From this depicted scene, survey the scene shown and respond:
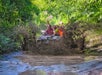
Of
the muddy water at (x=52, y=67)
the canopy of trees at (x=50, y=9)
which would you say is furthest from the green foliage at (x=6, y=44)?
the muddy water at (x=52, y=67)

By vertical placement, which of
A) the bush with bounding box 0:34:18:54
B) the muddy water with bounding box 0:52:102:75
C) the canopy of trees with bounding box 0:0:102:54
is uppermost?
the canopy of trees with bounding box 0:0:102:54

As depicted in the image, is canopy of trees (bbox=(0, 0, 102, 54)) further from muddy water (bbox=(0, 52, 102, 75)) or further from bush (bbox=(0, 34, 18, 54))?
muddy water (bbox=(0, 52, 102, 75))

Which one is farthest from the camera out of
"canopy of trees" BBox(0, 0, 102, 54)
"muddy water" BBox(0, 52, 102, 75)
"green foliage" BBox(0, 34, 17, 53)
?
"green foliage" BBox(0, 34, 17, 53)

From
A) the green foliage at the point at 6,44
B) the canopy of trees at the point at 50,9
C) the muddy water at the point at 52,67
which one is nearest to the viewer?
the muddy water at the point at 52,67

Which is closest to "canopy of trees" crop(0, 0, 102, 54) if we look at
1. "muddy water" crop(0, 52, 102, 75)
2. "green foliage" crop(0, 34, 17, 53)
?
"green foliage" crop(0, 34, 17, 53)

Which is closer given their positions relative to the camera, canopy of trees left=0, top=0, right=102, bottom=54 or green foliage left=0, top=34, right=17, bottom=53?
canopy of trees left=0, top=0, right=102, bottom=54

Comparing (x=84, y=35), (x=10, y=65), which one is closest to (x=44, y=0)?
(x=84, y=35)

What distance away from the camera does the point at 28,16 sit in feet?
83.0

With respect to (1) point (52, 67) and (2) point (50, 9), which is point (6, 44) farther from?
(2) point (50, 9)

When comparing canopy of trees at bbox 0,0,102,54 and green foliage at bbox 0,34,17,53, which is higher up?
canopy of trees at bbox 0,0,102,54

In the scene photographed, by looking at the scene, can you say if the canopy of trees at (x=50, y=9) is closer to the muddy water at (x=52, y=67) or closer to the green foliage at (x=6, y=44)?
the green foliage at (x=6, y=44)

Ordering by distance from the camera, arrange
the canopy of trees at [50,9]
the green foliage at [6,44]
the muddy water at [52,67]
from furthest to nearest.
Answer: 1. the green foliage at [6,44]
2. the canopy of trees at [50,9]
3. the muddy water at [52,67]

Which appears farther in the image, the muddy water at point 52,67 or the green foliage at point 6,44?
the green foliage at point 6,44

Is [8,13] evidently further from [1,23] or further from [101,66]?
[101,66]
